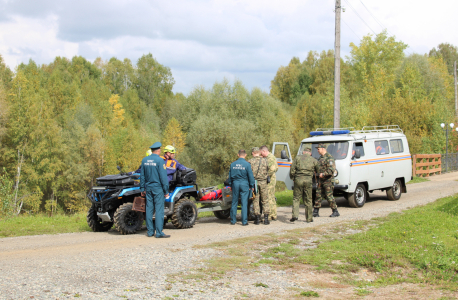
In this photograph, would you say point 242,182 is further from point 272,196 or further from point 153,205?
point 153,205

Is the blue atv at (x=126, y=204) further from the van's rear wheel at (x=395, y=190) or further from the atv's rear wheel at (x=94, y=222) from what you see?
the van's rear wheel at (x=395, y=190)

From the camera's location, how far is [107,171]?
4916cm

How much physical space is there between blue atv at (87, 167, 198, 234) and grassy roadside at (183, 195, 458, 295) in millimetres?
2174

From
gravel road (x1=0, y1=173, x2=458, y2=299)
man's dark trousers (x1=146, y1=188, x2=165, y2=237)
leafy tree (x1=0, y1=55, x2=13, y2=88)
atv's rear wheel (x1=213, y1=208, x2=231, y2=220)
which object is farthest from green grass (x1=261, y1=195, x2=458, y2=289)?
leafy tree (x1=0, y1=55, x2=13, y2=88)

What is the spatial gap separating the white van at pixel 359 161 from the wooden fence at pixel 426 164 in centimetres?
1198

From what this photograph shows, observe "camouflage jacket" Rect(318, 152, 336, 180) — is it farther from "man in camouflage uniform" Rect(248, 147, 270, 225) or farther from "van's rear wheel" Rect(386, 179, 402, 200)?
"van's rear wheel" Rect(386, 179, 402, 200)

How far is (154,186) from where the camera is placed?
29.4 feet

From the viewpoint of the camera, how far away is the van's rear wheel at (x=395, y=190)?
1556 centimetres

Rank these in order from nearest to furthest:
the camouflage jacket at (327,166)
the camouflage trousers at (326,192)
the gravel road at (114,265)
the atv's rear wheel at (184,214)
Result: the gravel road at (114,265), the atv's rear wheel at (184,214), the camouflage jacket at (327,166), the camouflage trousers at (326,192)

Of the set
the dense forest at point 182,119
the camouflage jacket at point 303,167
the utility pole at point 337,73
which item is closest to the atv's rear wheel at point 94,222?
the camouflage jacket at point 303,167

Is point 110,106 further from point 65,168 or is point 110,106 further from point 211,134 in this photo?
point 211,134

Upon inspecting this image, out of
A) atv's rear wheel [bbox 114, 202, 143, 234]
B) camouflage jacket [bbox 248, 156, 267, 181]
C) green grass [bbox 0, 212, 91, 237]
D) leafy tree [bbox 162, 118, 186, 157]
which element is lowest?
green grass [bbox 0, 212, 91, 237]

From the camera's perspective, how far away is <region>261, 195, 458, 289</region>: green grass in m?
6.07

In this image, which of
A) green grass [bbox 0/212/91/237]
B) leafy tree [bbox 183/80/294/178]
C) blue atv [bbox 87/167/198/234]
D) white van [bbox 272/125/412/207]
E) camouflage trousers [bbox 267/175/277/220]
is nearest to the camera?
blue atv [bbox 87/167/198/234]
